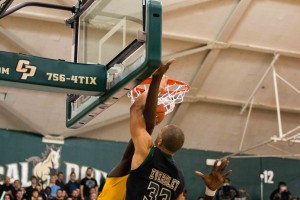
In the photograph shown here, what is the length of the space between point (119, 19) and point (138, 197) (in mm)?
1734

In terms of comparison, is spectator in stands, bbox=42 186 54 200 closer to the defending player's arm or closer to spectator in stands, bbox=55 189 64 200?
spectator in stands, bbox=55 189 64 200

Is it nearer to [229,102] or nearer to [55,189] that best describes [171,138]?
[55,189]

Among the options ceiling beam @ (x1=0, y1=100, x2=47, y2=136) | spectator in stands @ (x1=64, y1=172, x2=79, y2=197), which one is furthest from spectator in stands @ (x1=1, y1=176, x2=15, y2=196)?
ceiling beam @ (x1=0, y1=100, x2=47, y2=136)

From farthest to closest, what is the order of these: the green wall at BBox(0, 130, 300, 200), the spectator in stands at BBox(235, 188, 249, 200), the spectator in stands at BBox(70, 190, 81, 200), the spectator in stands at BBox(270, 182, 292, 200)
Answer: the spectator in stands at BBox(235, 188, 249, 200), the spectator in stands at BBox(270, 182, 292, 200), the green wall at BBox(0, 130, 300, 200), the spectator in stands at BBox(70, 190, 81, 200)

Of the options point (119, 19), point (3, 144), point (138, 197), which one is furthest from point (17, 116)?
point (138, 197)

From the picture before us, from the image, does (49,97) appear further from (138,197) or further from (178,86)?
(138,197)

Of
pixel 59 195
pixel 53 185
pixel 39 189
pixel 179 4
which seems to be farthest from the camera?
pixel 53 185

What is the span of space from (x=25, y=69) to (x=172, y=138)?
140 centimetres

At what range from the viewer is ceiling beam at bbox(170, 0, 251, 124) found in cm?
1380

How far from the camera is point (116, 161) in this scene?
56.4 ft

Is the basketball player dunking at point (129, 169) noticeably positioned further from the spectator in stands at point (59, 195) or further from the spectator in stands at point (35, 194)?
the spectator in stands at point (59, 195)

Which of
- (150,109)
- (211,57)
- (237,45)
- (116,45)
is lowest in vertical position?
A: (150,109)

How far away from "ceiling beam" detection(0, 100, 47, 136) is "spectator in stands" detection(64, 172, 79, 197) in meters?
1.49

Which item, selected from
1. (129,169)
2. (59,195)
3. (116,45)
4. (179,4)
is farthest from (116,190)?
(59,195)
